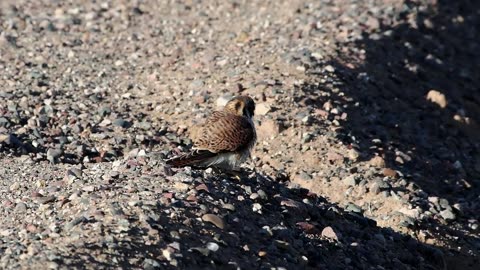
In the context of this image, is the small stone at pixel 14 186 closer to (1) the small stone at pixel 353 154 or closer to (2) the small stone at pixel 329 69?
(1) the small stone at pixel 353 154

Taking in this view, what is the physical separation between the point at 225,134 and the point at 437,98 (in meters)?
4.65

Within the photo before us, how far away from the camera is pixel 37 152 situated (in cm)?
1119

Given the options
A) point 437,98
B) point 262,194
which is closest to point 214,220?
point 262,194

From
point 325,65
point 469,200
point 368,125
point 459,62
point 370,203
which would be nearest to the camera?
point 370,203

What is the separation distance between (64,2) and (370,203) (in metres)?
7.42

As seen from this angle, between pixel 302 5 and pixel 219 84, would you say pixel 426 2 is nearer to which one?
pixel 302 5

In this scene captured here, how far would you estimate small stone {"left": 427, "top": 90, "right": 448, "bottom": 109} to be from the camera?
1380 centimetres

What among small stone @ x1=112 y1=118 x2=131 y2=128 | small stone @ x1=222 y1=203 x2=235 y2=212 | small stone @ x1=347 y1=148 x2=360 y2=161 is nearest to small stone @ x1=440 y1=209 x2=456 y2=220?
small stone @ x1=347 y1=148 x2=360 y2=161

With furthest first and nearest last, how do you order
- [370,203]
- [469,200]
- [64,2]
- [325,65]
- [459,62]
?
[64,2]
[459,62]
[325,65]
[469,200]
[370,203]

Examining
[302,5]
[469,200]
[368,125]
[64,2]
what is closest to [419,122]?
[368,125]

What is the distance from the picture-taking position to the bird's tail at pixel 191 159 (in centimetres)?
943

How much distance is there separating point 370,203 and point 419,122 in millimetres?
2497

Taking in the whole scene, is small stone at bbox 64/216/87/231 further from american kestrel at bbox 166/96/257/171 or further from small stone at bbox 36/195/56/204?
american kestrel at bbox 166/96/257/171

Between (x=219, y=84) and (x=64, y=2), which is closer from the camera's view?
(x=219, y=84)
